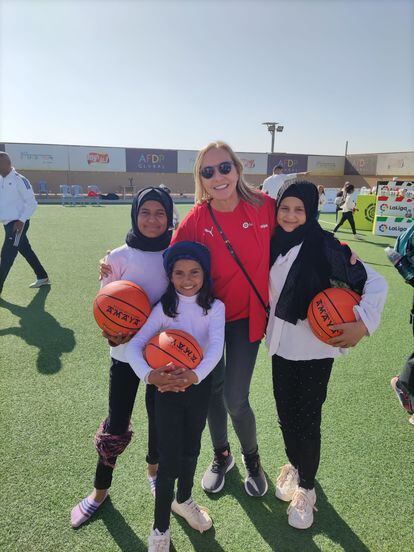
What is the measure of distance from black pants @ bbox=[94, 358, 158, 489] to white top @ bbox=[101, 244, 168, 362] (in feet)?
0.52

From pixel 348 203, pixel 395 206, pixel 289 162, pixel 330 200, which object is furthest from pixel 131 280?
pixel 289 162

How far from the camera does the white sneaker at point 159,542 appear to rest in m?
2.16

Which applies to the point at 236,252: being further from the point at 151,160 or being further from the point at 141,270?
the point at 151,160

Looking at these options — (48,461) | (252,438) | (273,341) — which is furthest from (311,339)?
(48,461)

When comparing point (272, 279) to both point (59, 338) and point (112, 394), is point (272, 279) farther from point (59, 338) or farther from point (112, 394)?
point (59, 338)

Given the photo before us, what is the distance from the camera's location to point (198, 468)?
114 inches

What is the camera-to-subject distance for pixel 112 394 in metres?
2.38

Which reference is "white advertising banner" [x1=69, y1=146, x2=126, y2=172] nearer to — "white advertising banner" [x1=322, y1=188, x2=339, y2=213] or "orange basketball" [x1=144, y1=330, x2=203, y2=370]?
"white advertising banner" [x1=322, y1=188, x2=339, y2=213]

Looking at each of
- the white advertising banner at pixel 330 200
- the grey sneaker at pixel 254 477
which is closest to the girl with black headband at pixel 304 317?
the grey sneaker at pixel 254 477

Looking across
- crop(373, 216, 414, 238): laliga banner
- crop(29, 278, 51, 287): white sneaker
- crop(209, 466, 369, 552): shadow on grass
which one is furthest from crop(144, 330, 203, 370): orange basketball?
crop(373, 216, 414, 238): laliga banner

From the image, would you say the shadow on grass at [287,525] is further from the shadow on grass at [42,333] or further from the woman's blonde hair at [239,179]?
the shadow on grass at [42,333]

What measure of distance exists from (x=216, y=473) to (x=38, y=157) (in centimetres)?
3499

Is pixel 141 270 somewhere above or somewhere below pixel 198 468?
above

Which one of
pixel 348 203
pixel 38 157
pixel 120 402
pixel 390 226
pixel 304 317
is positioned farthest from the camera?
pixel 38 157
